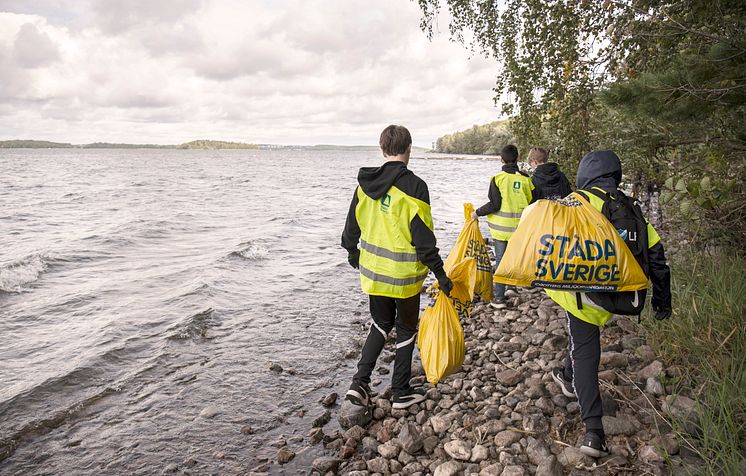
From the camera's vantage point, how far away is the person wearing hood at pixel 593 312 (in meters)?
3.06

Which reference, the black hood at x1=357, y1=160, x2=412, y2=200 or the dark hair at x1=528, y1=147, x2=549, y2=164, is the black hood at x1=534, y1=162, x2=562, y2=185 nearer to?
the dark hair at x1=528, y1=147, x2=549, y2=164

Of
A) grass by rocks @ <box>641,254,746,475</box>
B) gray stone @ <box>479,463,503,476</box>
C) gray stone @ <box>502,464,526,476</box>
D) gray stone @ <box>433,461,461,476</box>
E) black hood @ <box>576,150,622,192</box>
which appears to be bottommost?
gray stone @ <box>433,461,461,476</box>

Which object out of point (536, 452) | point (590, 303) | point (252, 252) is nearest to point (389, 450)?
point (536, 452)

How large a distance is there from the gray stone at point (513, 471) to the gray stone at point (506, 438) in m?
0.32

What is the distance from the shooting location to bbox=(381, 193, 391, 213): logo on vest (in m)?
3.83

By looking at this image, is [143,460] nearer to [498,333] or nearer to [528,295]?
[498,333]

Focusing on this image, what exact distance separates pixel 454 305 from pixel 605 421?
4.98 feet

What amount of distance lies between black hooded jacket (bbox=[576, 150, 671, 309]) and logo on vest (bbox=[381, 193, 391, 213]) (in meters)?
1.44

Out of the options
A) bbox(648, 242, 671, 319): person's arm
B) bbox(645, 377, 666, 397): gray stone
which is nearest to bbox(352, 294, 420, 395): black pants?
bbox(648, 242, 671, 319): person's arm

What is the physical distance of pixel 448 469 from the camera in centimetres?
332

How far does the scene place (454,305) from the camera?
14.3 ft

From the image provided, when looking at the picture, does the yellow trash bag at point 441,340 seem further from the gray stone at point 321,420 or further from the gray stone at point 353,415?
the gray stone at point 321,420

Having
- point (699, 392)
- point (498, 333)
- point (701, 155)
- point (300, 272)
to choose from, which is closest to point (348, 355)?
point (498, 333)

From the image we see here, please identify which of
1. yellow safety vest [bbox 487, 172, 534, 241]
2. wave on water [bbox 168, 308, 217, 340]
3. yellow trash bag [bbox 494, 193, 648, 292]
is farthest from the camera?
wave on water [bbox 168, 308, 217, 340]
